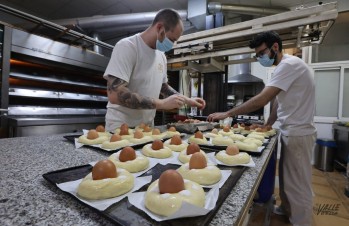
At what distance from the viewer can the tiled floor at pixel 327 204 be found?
229 centimetres

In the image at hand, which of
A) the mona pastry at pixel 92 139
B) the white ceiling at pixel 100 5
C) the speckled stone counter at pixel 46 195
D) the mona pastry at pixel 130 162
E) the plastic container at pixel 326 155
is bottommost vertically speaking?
Answer: the plastic container at pixel 326 155

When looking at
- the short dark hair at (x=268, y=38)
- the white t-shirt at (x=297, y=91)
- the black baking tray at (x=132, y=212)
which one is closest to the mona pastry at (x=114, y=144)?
the black baking tray at (x=132, y=212)

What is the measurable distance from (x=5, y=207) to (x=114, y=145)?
0.59 m

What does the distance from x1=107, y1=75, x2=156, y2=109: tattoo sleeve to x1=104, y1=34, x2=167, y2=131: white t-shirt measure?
0.06 m

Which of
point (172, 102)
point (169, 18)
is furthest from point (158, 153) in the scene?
point (169, 18)

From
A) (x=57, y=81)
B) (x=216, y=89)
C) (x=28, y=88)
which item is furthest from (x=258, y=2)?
(x=28, y=88)

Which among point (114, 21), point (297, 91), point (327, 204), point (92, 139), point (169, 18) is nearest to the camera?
point (92, 139)

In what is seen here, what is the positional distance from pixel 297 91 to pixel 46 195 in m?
2.07

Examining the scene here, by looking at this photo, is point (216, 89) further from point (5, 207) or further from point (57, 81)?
point (5, 207)

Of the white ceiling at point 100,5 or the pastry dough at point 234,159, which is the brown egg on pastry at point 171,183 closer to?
the pastry dough at point 234,159

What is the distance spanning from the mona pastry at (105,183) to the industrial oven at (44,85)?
220cm

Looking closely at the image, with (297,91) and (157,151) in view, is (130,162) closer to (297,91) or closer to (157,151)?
(157,151)

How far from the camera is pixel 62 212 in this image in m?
0.48

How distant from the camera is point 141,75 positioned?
1764mm
